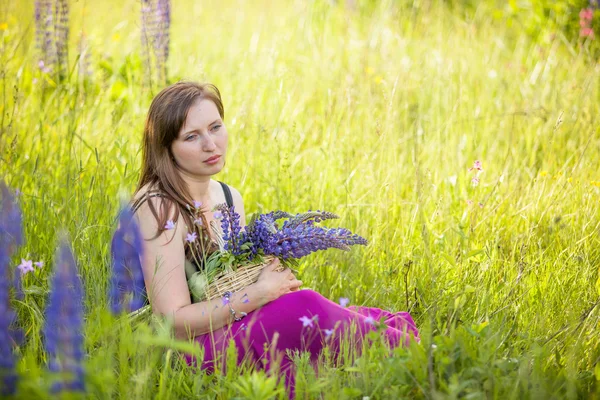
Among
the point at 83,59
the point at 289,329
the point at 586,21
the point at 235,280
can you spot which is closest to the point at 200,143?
the point at 235,280

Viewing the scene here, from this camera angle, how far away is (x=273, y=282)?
2.26 m

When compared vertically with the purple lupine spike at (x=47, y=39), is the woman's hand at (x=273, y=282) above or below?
below

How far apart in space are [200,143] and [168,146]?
0.14 metres

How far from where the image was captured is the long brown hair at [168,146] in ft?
7.89

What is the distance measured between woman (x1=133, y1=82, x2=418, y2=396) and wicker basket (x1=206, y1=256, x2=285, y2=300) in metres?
0.03

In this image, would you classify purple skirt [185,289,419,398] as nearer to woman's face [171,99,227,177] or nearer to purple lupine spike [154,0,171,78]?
woman's face [171,99,227,177]

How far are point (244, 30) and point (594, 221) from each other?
14.2 feet

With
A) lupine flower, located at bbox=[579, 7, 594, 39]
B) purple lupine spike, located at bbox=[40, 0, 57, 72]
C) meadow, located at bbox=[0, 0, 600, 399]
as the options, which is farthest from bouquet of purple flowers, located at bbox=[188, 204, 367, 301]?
lupine flower, located at bbox=[579, 7, 594, 39]

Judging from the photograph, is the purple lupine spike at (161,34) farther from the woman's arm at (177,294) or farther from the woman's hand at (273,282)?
the woman's hand at (273,282)

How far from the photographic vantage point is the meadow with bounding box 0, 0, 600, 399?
75.8 inches

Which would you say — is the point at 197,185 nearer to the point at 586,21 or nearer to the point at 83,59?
the point at 83,59

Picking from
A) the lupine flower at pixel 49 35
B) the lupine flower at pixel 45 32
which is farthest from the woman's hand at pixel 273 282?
the lupine flower at pixel 45 32

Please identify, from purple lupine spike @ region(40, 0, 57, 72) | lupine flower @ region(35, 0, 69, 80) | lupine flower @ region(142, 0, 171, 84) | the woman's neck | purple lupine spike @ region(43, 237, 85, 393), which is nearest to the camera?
purple lupine spike @ region(43, 237, 85, 393)

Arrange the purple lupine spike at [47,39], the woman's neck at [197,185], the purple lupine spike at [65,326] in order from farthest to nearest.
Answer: the purple lupine spike at [47,39] → the woman's neck at [197,185] → the purple lupine spike at [65,326]
